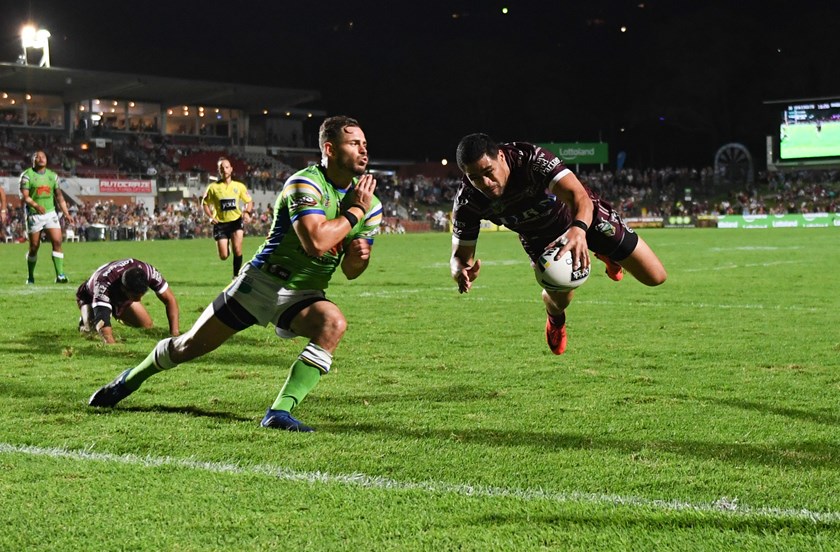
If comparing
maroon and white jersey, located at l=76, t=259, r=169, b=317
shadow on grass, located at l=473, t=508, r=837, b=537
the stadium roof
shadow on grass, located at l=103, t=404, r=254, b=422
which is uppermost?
the stadium roof

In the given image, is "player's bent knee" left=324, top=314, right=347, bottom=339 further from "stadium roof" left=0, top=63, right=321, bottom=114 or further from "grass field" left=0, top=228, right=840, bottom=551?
"stadium roof" left=0, top=63, right=321, bottom=114

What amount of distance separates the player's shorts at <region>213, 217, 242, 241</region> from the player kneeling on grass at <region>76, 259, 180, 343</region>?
7607mm

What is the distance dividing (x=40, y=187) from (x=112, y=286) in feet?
26.7

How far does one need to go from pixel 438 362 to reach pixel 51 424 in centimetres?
342

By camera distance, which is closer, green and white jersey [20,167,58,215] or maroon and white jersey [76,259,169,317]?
maroon and white jersey [76,259,169,317]

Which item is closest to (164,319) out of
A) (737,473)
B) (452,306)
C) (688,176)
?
(452,306)

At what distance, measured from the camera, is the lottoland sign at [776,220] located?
176ft

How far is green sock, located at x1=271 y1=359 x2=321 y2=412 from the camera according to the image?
571 cm

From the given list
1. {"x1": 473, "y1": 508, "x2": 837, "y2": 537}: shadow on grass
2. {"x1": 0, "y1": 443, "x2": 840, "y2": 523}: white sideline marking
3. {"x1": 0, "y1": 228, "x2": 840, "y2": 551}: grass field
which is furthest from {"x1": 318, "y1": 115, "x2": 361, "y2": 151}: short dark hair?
{"x1": 473, "y1": 508, "x2": 837, "y2": 537}: shadow on grass

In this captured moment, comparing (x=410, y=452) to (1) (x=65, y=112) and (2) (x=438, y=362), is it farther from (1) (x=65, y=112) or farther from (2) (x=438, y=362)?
(1) (x=65, y=112)

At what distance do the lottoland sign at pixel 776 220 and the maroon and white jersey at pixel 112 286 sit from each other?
160 ft

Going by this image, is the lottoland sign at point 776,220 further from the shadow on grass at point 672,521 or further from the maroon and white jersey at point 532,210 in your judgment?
the shadow on grass at point 672,521

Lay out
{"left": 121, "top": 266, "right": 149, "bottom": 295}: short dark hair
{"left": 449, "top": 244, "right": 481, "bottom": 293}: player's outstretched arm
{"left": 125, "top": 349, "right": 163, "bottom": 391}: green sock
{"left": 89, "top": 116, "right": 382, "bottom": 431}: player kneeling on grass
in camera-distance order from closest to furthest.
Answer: {"left": 89, "top": 116, "right": 382, "bottom": 431}: player kneeling on grass < {"left": 125, "top": 349, "right": 163, "bottom": 391}: green sock < {"left": 449, "top": 244, "right": 481, "bottom": 293}: player's outstretched arm < {"left": 121, "top": 266, "right": 149, "bottom": 295}: short dark hair

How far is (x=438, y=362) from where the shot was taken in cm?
822
